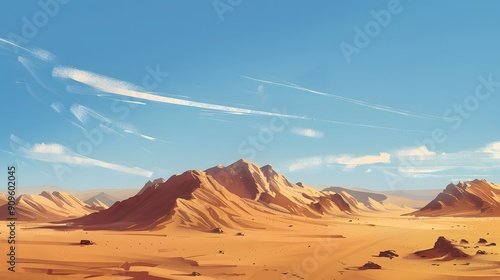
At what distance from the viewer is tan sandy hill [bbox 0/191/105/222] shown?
5762 inches

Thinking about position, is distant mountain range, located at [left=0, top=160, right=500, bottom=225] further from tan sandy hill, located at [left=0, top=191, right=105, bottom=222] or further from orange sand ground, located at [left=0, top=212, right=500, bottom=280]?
orange sand ground, located at [left=0, top=212, right=500, bottom=280]

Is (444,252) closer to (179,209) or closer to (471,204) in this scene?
(179,209)

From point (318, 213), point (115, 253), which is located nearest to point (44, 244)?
point (115, 253)

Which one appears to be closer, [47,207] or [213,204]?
[213,204]

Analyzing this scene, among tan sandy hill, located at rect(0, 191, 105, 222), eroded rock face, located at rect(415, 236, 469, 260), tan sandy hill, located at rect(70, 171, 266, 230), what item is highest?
tan sandy hill, located at rect(0, 191, 105, 222)

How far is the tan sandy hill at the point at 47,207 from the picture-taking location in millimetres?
146363

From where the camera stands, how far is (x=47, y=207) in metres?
160

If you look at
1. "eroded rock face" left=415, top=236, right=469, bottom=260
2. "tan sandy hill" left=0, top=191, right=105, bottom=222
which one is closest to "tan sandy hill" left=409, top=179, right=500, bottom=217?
"eroded rock face" left=415, top=236, right=469, bottom=260

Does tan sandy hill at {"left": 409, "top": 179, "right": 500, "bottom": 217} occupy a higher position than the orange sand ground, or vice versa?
tan sandy hill at {"left": 409, "top": 179, "right": 500, "bottom": 217}

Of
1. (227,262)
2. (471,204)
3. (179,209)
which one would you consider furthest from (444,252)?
(471,204)

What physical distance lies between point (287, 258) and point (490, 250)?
69.2ft

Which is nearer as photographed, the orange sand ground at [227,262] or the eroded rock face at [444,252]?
the orange sand ground at [227,262]

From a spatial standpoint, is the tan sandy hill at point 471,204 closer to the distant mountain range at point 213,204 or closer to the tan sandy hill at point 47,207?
the distant mountain range at point 213,204

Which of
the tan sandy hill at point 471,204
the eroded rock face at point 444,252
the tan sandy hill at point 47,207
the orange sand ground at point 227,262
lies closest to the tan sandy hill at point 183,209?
the orange sand ground at point 227,262
